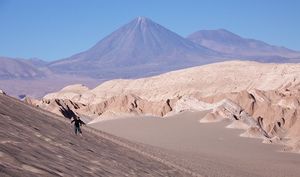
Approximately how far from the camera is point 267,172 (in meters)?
20.2

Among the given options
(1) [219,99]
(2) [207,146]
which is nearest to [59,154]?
(2) [207,146]

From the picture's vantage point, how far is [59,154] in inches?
466

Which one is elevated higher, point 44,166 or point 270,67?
point 270,67

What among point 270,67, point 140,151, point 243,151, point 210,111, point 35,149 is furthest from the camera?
point 270,67

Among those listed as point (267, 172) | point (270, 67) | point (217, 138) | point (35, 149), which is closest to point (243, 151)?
point (217, 138)

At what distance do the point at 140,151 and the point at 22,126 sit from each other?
5406mm

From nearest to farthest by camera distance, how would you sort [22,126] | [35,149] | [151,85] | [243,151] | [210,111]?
[35,149]
[22,126]
[243,151]
[210,111]
[151,85]

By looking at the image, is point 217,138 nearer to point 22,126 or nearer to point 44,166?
point 22,126

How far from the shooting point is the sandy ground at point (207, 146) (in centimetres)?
1977

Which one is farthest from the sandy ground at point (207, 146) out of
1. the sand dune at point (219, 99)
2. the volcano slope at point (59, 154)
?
the volcano slope at point (59, 154)

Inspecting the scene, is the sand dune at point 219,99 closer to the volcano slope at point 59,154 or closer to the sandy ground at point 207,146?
the sandy ground at point 207,146

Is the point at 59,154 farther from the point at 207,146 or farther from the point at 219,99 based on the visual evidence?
the point at 219,99

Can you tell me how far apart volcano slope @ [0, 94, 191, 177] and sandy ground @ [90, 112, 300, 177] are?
2093 mm

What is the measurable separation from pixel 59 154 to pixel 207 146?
16.6 meters
